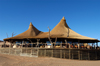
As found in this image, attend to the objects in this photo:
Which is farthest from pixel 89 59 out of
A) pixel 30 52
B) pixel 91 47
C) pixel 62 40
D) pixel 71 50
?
pixel 30 52

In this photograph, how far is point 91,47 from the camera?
25.8 m

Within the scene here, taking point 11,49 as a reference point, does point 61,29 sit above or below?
above

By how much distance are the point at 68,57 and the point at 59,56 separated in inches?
72.8

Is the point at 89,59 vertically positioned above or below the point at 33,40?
below

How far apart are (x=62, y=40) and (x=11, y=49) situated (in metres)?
12.9

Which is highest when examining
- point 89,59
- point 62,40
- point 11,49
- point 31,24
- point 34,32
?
point 31,24

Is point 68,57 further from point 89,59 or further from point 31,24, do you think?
point 31,24

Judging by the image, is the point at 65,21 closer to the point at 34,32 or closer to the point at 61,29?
the point at 61,29

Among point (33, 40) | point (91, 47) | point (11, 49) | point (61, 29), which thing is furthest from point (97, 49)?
point (11, 49)

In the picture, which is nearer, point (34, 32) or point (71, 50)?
point (71, 50)

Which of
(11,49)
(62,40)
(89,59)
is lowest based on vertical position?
(89,59)

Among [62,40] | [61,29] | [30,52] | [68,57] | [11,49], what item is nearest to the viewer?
[68,57]

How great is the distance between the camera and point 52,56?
24031mm

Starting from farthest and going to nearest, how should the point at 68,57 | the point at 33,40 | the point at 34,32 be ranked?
the point at 34,32
the point at 33,40
the point at 68,57
